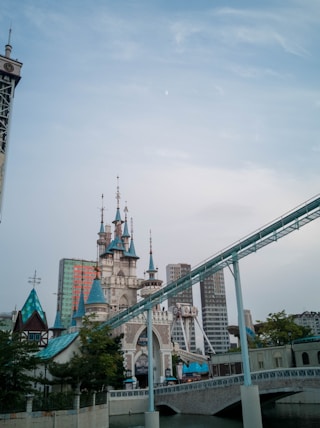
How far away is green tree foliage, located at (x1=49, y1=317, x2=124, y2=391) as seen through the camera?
35781 mm

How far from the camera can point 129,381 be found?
50.2 metres

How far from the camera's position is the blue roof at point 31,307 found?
51403 millimetres

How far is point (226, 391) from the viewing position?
1545 inches

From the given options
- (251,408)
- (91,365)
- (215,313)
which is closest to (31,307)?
(91,365)

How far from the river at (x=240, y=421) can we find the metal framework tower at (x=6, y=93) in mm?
34611

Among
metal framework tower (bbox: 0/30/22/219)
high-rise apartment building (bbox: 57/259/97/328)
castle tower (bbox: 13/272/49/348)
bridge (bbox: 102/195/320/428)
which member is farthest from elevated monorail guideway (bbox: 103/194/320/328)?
high-rise apartment building (bbox: 57/259/97/328)

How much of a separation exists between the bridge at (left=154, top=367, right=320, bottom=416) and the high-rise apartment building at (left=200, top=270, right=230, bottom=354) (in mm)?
115501

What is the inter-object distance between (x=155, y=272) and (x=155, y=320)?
15214mm

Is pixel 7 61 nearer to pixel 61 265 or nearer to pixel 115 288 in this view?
pixel 115 288

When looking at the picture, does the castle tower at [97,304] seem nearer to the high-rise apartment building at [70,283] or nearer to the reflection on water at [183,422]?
the reflection on water at [183,422]

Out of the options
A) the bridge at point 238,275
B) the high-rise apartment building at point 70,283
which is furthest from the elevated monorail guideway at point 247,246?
the high-rise apartment building at point 70,283

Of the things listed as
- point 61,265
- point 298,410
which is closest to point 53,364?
point 298,410

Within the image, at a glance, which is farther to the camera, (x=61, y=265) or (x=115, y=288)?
(x=61, y=265)

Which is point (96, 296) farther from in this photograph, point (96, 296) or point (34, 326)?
point (34, 326)
